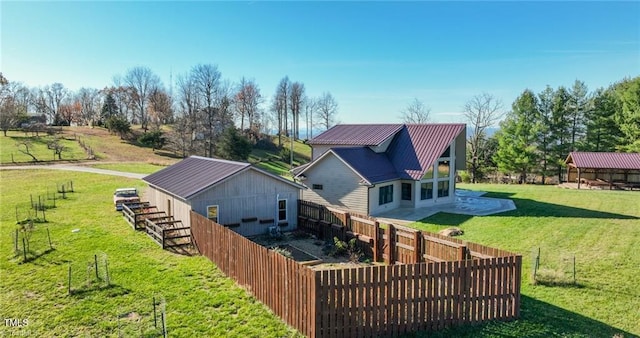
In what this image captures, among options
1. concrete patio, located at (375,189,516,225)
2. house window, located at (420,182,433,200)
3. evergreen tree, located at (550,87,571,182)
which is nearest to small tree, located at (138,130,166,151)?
→ concrete patio, located at (375,189,516,225)

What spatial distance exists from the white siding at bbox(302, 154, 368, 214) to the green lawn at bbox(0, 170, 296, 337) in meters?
11.5

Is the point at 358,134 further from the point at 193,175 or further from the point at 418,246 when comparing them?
the point at 418,246

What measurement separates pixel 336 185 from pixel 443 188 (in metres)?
7.63

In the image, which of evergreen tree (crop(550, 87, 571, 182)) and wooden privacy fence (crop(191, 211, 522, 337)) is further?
evergreen tree (crop(550, 87, 571, 182))

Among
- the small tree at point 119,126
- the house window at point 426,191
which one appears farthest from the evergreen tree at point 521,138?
the small tree at point 119,126

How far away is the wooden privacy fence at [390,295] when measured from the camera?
313 inches

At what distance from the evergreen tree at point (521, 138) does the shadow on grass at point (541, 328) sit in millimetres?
38359

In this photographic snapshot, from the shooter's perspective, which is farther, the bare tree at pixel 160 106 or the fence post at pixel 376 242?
the bare tree at pixel 160 106

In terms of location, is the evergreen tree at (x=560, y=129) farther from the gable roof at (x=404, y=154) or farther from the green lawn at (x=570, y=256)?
the gable roof at (x=404, y=154)

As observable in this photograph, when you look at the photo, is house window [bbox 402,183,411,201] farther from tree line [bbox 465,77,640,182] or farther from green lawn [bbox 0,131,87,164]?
green lawn [bbox 0,131,87,164]

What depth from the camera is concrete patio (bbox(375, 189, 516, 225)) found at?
72.6 feet

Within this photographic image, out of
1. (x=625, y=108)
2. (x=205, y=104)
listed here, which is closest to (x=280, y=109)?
(x=205, y=104)

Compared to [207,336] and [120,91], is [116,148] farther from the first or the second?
[207,336]

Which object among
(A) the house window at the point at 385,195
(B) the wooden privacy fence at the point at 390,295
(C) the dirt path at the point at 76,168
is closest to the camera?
(B) the wooden privacy fence at the point at 390,295
